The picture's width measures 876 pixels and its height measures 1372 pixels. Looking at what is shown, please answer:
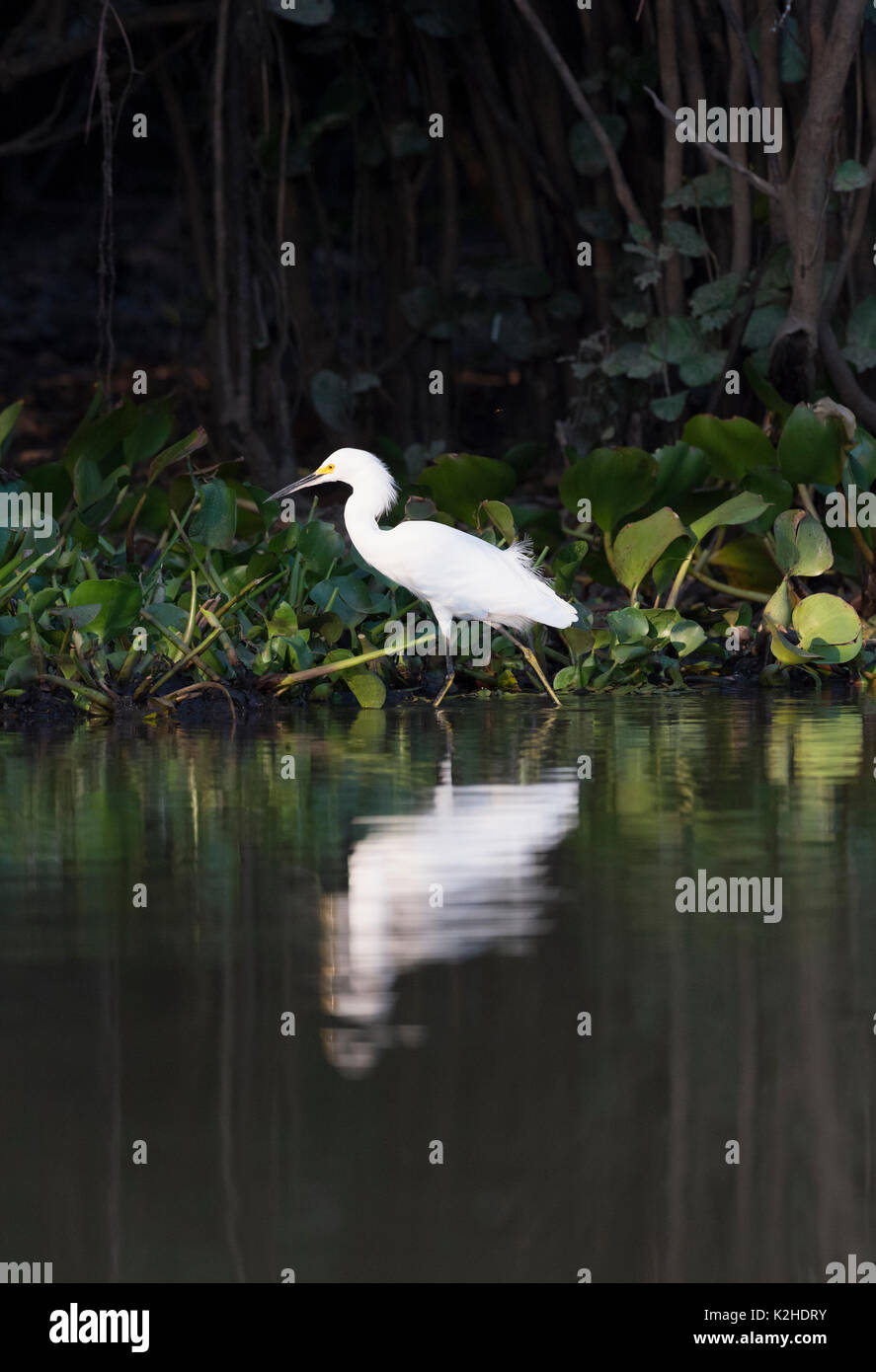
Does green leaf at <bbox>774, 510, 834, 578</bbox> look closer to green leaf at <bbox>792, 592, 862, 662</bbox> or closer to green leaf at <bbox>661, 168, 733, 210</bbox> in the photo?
green leaf at <bbox>792, 592, 862, 662</bbox>

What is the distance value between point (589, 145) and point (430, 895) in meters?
7.16

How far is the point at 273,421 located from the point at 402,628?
3.88m

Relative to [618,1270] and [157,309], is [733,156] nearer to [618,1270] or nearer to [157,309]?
[618,1270]

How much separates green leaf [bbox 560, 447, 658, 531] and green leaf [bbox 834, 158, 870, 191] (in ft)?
6.52

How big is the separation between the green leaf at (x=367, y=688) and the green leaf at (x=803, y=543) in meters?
1.49

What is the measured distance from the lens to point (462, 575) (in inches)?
277

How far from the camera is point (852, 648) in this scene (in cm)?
714

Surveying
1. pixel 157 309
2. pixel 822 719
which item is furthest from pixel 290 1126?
pixel 157 309

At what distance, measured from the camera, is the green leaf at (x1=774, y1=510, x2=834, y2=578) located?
736 centimetres

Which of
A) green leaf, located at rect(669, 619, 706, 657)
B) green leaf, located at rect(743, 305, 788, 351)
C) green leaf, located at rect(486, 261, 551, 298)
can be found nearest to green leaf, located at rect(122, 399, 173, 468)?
green leaf, located at rect(669, 619, 706, 657)

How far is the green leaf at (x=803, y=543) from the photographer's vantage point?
736 cm

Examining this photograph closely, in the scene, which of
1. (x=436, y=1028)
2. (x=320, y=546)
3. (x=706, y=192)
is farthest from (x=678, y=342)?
(x=436, y=1028)

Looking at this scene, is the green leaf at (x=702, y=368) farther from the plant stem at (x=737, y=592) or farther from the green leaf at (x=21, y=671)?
the green leaf at (x=21, y=671)

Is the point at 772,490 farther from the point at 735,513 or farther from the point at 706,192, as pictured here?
the point at 706,192
